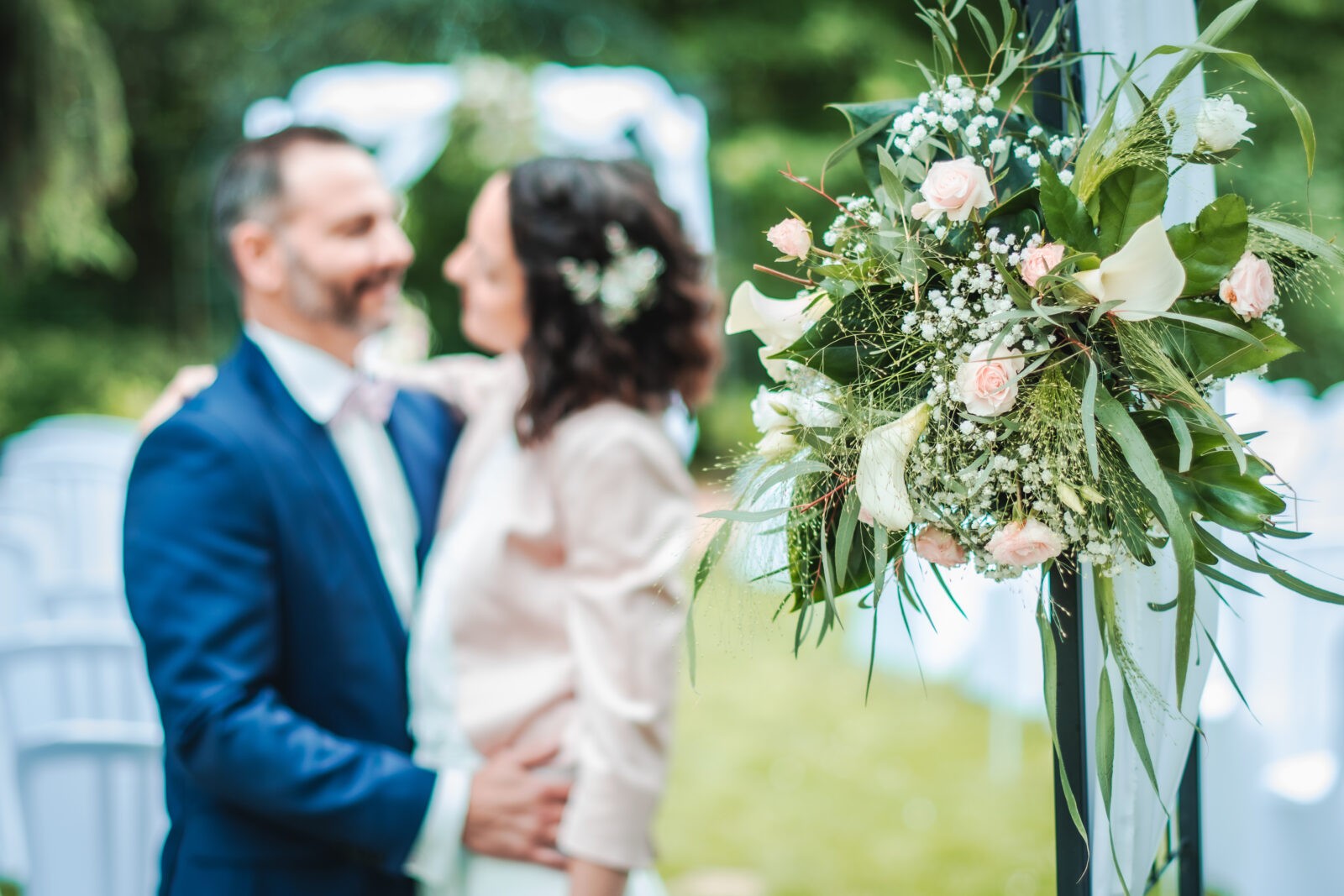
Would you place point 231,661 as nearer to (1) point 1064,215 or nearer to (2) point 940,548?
(2) point 940,548

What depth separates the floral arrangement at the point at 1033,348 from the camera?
3.58 feet

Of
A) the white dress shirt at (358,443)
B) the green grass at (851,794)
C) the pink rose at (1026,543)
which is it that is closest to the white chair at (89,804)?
the white dress shirt at (358,443)

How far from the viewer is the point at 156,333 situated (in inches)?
524

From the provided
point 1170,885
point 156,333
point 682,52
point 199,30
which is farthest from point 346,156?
point 199,30

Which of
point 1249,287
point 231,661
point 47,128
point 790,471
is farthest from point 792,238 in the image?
point 47,128

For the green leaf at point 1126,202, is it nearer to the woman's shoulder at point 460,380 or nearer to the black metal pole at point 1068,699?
the black metal pole at point 1068,699

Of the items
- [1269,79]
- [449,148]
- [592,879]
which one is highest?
[449,148]

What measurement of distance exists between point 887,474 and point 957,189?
0.30 meters

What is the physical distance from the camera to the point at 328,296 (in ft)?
6.55

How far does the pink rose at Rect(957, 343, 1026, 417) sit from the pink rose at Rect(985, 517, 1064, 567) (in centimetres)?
Answer: 12

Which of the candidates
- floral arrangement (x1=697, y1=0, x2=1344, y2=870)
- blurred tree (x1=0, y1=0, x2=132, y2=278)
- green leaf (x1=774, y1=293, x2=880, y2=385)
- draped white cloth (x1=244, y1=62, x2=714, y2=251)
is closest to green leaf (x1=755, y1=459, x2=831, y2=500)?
floral arrangement (x1=697, y1=0, x2=1344, y2=870)

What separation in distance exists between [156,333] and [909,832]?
12.0 meters

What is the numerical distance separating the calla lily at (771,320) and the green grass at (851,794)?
6.80 feet

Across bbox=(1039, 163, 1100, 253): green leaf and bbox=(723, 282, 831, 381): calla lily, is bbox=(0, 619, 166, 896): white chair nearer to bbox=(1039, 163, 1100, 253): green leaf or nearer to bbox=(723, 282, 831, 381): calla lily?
bbox=(723, 282, 831, 381): calla lily
